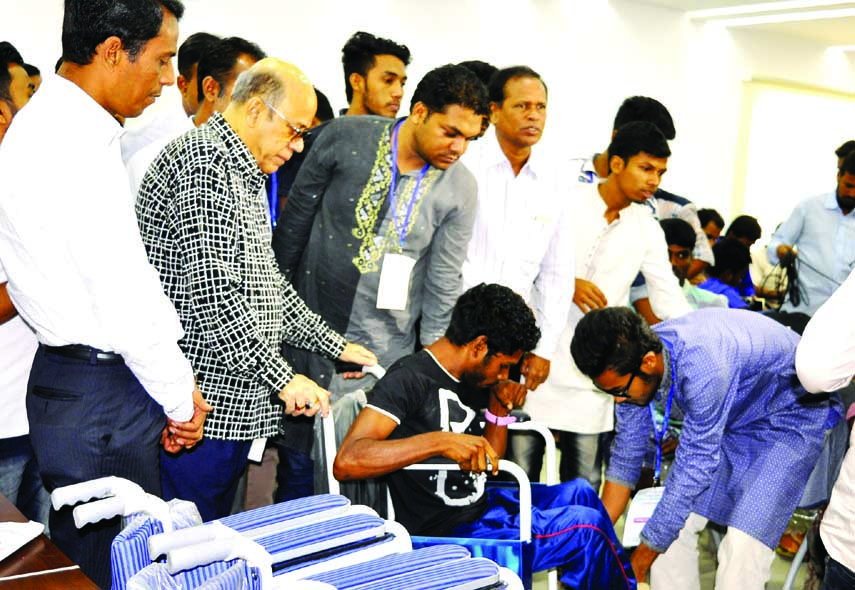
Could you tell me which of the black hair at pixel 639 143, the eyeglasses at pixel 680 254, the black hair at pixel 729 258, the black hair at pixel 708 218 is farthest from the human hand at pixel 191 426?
the black hair at pixel 708 218

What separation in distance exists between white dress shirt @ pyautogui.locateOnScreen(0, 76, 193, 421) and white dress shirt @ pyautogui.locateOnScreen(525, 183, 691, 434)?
1.81m

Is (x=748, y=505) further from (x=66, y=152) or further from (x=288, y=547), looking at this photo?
(x=66, y=152)

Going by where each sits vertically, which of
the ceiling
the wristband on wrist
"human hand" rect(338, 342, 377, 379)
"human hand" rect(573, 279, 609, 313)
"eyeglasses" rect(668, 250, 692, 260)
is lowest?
the wristband on wrist

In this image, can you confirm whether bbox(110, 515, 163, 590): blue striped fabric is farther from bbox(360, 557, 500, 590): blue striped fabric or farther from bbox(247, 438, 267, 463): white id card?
bbox(247, 438, 267, 463): white id card

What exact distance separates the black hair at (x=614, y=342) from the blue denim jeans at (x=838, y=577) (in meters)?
0.71

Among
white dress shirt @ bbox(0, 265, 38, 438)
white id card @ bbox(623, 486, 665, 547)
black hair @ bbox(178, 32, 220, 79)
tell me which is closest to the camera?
white dress shirt @ bbox(0, 265, 38, 438)

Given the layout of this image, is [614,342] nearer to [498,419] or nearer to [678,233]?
[498,419]

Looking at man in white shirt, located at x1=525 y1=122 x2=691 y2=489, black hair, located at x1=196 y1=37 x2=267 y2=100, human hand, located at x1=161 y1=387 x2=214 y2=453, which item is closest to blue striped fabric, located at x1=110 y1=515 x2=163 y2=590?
human hand, located at x1=161 y1=387 x2=214 y2=453

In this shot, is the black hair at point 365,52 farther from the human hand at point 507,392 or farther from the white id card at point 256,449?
the white id card at point 256,449

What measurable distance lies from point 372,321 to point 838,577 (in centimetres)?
149

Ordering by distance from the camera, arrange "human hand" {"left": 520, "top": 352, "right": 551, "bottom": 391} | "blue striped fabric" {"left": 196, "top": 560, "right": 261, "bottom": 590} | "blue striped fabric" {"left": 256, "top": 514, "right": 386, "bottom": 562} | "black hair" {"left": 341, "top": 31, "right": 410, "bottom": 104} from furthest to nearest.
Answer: "black hair" {"left": 341, "top": 31, "right": 410, "bottom": 104}
"human hand" {"left": 520, "top": 352, "right": 551, "bottom": 391}
"blue striped fabric" {"left": 256, "top": 514, "right": 386, "bottom": 562}
"blue striped fabric" {"left": 196, "top": 560, "right": 261, "bottom": 590}

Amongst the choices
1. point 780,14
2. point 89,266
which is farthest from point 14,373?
point 780,14

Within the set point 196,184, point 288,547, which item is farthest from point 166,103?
point 288,547

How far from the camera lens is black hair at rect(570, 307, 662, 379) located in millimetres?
2510
